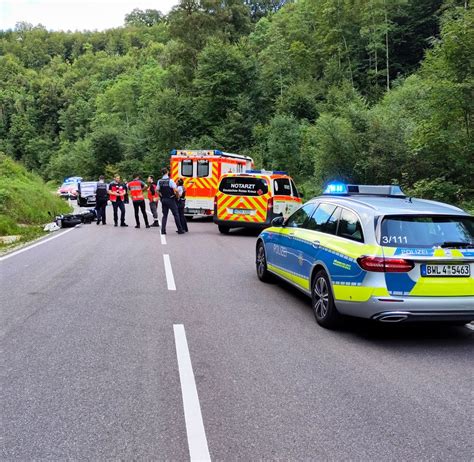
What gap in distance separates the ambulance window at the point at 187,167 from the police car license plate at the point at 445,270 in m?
16.2

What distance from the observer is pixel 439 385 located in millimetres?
4355

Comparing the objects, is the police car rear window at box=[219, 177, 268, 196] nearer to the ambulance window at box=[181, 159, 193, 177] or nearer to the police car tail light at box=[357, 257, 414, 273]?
the ambulance window at box=[181, 159, 193, 177]

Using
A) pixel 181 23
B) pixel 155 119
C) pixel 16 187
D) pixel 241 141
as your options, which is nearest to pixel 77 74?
pixel 181 23

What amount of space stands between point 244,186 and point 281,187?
123 centimetres

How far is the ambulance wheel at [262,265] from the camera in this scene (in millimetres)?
8734

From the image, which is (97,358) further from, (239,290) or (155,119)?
(155,119)

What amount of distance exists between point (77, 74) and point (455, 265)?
147436 millimetres

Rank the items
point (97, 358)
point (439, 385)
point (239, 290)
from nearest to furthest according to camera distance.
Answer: point (439, 385) < point (97, 358) < point (239, 290)

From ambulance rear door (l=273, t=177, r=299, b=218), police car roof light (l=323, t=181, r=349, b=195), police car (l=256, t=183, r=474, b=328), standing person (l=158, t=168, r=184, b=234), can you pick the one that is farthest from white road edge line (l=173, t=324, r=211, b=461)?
standing person (l=158, t=168, r=184, b=234)

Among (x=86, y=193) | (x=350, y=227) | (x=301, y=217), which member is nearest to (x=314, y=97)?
(x=86, y=193)

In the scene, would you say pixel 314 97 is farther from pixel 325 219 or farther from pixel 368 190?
pixel 325 219

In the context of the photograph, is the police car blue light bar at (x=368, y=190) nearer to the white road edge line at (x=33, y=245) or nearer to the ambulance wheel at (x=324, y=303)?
the ambulance wheel at (x=324, y=303)

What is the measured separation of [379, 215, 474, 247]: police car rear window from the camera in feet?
18.0

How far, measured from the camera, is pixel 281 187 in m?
16.0
